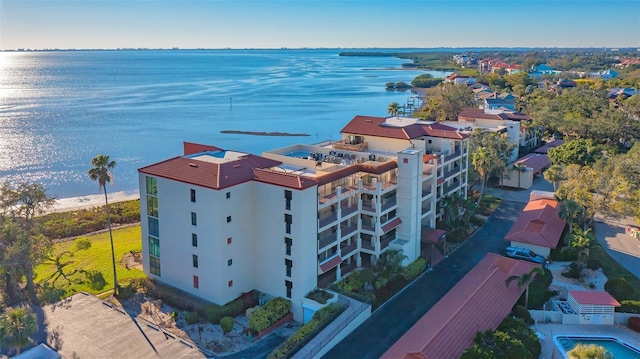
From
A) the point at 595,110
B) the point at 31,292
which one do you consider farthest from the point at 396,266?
the point at 595,110

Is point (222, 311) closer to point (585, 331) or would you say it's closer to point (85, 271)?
point (85, 271)

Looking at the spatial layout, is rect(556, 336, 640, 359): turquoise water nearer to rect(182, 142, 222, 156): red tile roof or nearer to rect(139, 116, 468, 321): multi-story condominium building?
rect(139, 116, 468, 321): multi-story condominium building

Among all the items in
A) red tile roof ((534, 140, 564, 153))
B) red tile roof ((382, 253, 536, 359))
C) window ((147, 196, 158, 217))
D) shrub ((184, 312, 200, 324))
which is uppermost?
window ((147, 196, 158, 217))

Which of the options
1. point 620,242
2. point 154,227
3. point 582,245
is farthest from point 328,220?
point 620,242

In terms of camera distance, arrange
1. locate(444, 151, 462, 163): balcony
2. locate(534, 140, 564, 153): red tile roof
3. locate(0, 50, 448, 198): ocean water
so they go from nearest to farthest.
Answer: locate(444, 151, 462, 163): balcony → locate(534, 140, 564, 153): red tile roof → locate(0, 50, 448, 198): ocean water

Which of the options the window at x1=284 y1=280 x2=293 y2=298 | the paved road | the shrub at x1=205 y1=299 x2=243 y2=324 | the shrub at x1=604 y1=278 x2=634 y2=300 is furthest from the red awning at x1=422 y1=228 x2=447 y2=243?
the shrub at x1=205 y1=299 x2=243 y2=324

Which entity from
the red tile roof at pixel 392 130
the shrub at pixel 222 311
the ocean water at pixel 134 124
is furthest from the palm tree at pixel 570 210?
the ocean water at pixel 134 124

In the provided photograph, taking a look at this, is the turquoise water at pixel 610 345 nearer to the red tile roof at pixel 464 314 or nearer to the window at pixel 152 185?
the red tile roof at pixel 464 314
